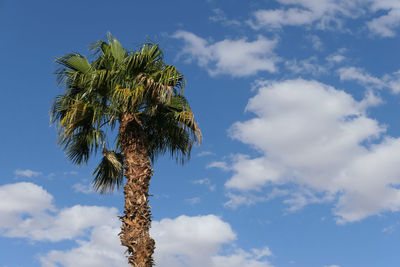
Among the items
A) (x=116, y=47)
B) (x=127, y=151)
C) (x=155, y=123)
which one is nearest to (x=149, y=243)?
(x=127, y=151)

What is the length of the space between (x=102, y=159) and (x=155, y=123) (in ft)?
6.81

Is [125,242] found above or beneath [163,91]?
beneath

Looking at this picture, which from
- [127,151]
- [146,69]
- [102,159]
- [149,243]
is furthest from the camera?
[102,159]

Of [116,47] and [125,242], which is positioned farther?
[116,47]

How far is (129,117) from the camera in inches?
555

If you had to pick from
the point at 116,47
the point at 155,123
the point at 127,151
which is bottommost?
the point at 127,151

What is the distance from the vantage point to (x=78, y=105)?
47.9 ft

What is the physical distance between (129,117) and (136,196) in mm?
A: 2151

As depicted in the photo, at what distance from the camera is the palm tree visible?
43.5 ft

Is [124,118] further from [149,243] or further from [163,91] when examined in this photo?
Answer: [149,243]

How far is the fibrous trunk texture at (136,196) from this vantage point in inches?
502

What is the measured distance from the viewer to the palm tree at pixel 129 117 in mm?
13266

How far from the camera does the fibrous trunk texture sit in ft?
41.8

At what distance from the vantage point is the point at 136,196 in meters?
13.3
